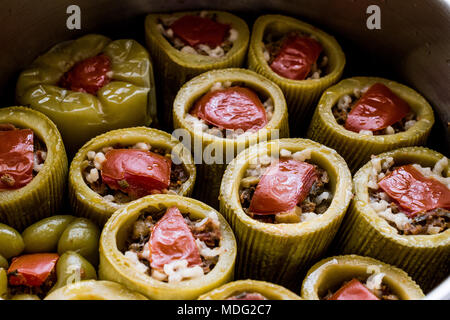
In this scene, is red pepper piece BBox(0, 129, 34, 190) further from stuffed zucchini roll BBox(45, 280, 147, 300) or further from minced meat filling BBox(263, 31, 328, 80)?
minced meat filling BBox(263, 31, 328, 80)

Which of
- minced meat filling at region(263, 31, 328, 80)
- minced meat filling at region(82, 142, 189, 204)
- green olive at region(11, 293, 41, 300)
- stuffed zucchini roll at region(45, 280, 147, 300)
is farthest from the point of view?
minced meat filling at region(263, 31, 328, 80)

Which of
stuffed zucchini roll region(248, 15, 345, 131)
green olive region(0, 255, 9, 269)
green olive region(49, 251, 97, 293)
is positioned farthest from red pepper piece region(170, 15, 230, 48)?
green olive region(0, 255, 9, 269)

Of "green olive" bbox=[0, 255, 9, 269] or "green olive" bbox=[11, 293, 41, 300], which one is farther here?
"green olive" bbox=[0, 255, 9, 269]

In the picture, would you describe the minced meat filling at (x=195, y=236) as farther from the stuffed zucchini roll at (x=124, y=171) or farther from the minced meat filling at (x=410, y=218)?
the minced meat filling at (x=410, y=218)

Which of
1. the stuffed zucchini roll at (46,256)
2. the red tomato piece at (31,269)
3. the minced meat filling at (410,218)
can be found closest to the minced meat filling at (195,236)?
the stuffed zucchini roll at (46,256)

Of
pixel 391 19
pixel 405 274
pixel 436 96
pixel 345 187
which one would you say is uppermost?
pixel 391 19
